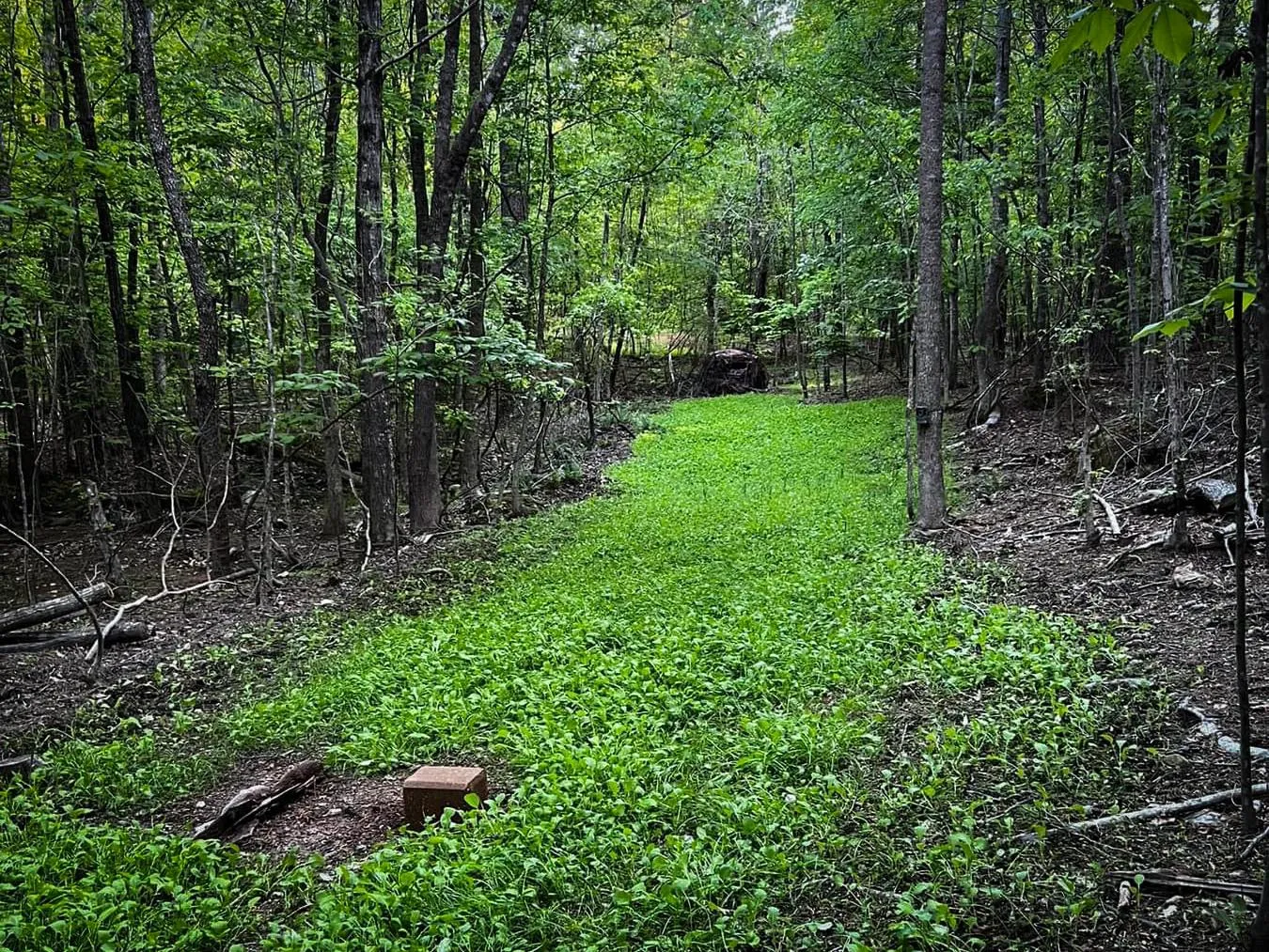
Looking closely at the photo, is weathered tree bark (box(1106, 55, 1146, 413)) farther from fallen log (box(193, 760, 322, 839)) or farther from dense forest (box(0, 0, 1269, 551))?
fallen log (box(193, 760, 322, 839))

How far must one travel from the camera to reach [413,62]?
425 inches

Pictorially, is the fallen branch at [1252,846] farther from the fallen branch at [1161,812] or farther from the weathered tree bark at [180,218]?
the weathered tree bark at [180,218]

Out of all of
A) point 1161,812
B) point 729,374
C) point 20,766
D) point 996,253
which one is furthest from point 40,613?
point 729,374

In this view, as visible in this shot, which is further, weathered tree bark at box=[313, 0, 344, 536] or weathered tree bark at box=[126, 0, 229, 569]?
weathered tree bark at box=[313, 0, 344, 536]

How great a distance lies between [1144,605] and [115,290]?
1176 cm

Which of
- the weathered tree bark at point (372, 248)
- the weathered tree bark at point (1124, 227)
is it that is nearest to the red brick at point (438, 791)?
the weathered tree bark at point (372, 248)

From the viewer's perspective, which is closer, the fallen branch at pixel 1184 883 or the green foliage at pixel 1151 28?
the green foliage at pixel 1151 28

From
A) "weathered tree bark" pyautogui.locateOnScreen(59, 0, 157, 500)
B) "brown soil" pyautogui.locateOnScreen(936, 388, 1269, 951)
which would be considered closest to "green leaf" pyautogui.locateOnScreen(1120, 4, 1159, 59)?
"brown soil" pyautogui.locateOnScreen(936, 388, 1269, 951)

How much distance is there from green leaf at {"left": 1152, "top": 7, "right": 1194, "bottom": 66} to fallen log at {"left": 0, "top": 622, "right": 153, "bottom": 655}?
7.67 m

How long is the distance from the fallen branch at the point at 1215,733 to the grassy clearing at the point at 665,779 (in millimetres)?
400

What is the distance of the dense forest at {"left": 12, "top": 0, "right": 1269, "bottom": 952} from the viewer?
315 cm

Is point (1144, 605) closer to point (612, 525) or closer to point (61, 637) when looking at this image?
point (612, 525)

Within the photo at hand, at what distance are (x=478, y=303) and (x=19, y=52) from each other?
27.6 feet

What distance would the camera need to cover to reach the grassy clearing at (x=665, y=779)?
302cm
